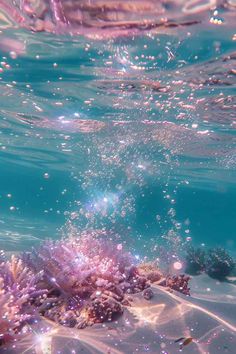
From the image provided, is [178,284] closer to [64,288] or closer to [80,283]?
[80,283]

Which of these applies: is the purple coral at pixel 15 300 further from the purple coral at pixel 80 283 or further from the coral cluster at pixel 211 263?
the coral cluster at pixel 211 263

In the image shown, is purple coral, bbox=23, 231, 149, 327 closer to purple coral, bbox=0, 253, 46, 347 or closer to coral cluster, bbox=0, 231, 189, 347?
coral cluster, bbox=0, 231, 189, 347

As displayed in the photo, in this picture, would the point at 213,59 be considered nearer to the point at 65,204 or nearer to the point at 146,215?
the point at 146,215

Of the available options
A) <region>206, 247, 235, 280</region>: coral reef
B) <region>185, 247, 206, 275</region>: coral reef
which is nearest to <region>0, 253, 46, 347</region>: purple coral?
<region>206, 247, 235, 280</region>: coral reef

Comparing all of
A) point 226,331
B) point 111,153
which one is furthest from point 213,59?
point 111,153

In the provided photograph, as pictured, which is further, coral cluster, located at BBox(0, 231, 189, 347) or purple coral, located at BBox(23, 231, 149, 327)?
purple coral, located at BBox(23, 231, 149, 327)

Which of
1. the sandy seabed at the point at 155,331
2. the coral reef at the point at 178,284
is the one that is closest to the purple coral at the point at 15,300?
the sandy seabed at the point at 155,331

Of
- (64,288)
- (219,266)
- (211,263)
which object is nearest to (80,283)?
(64,288)
